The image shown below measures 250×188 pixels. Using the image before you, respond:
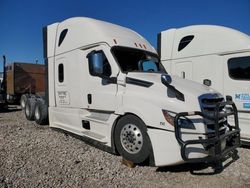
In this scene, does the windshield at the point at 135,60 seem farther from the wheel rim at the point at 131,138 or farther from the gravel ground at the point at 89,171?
the gravel ground at the point at 89,171

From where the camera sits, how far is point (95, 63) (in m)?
6.06

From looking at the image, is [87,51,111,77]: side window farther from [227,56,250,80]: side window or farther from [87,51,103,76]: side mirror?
[227,56,250,80]: side window

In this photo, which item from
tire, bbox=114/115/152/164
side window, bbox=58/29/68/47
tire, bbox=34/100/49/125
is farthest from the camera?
tire, bbox=34/100/49/125

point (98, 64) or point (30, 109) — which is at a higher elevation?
point (98, 64)

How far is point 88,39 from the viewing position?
21.1ft

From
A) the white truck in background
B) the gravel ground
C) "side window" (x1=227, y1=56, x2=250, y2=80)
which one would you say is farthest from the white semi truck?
"side window" (x1=227, y1=56, x2=250, y2=80)

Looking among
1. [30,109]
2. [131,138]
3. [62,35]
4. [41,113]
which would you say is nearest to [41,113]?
[41,113]

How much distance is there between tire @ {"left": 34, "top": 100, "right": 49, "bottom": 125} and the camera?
379 inches

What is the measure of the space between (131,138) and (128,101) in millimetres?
725

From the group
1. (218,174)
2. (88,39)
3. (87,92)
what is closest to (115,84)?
(87,92)

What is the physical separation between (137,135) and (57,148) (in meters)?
2.16

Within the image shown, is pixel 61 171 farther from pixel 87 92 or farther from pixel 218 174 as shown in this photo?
pixel 218 174

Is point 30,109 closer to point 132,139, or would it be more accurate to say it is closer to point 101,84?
point 101,84

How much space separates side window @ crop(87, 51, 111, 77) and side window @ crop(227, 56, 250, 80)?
11.2ft
